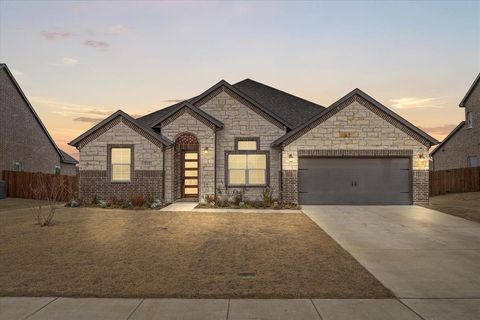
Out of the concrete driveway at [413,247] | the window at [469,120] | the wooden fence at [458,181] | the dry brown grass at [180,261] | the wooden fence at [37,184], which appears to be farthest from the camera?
the window at [469,120]

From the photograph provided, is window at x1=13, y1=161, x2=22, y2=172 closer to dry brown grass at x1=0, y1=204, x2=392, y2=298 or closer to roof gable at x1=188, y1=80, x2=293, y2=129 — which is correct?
roof gable at x1=188, y1=80, x2=293, y2=129

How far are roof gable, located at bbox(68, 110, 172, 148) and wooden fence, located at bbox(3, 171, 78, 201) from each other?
380 cm

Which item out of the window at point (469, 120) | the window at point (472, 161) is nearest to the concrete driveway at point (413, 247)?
the window at point (472, 161)

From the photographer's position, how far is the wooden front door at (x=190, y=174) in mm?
21797

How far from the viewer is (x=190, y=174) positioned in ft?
72.2

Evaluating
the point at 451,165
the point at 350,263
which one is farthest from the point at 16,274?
the point at 451,165

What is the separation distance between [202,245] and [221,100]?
1294 centimetres

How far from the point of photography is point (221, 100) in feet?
72.1

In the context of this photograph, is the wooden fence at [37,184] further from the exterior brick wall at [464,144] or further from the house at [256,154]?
the exterior brick wall at [464,144]

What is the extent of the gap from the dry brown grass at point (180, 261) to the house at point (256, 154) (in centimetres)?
641

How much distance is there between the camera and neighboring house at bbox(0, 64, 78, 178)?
28516mm

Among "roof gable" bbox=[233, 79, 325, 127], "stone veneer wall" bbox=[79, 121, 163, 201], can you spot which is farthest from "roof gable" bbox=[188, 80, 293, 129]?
"stone veneer wall" bbox=[79, 121, 163, 201]

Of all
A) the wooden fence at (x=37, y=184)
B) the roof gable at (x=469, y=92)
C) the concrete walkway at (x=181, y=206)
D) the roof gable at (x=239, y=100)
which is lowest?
the concrete walkway at (x=181, y=206)

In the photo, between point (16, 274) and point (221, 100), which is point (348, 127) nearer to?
point (221, 100)
